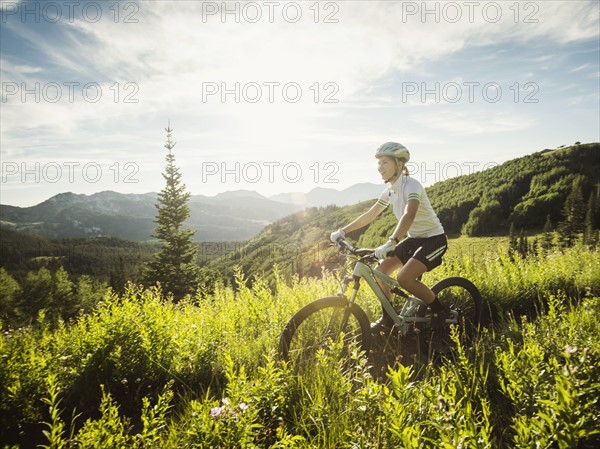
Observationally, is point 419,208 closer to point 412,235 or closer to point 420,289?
point 412,235

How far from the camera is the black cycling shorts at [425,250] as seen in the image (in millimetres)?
4871

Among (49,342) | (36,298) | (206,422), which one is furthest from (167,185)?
(36,298)

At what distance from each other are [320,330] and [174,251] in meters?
35.4

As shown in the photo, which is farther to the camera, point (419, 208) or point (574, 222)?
point (574, 222)

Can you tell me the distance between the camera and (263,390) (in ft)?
10.3

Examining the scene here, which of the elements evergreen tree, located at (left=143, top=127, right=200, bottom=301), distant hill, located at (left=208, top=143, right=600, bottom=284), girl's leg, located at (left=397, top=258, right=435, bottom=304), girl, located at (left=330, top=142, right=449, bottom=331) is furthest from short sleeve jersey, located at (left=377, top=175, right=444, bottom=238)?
distant hill, located at (left=208, top=143, right=600, bottom=284)

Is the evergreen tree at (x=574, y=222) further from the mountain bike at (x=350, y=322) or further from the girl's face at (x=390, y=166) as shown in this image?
the girl's face at (x=390, y=166)

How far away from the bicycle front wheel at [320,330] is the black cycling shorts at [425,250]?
3.98ft

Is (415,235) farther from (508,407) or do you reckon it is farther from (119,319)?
(119,319)

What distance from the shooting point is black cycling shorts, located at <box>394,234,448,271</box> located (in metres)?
4.87

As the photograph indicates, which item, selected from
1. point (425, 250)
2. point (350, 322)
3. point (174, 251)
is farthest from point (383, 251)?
point (174, 251)

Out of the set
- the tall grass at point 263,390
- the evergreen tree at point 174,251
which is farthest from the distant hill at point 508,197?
the tall grass at point 263,390

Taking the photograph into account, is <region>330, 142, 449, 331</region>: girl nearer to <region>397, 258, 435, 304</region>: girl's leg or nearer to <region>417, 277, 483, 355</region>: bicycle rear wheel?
<region>397, 258, 435, 304</region>: girl's leg

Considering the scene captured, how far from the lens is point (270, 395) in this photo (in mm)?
Result: 3062
